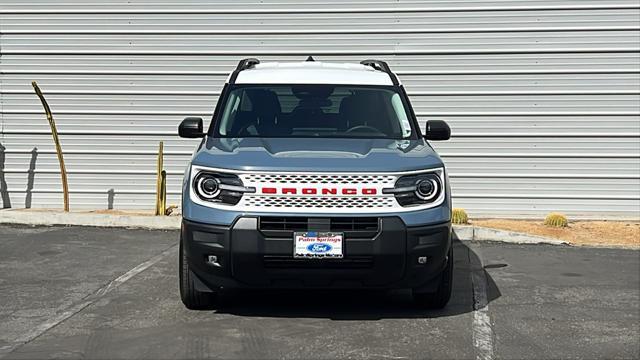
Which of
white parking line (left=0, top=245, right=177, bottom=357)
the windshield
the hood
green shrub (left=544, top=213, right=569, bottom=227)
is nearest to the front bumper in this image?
the hood

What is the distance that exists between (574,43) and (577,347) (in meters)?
6.73

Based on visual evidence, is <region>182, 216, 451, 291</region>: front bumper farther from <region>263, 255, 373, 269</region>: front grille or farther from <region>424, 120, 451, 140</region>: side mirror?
<region>424, 120, 451, 140</region>: side mirror

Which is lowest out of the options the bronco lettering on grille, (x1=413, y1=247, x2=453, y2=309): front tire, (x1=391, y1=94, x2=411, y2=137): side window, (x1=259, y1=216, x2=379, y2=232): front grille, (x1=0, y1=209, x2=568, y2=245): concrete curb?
(x1=0, y1=209, x2=568, y2=245): concrete curb

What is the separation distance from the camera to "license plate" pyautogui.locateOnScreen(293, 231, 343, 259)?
5.61 metres

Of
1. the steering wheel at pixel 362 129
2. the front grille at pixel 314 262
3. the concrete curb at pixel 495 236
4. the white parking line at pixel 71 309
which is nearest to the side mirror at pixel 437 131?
the steering wheel at pixel 362 129

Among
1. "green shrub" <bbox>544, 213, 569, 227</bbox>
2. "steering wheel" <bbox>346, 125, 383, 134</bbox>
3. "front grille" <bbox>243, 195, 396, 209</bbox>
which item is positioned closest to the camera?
"front grille" <bbox>243, 195, 396, 209</bbox>

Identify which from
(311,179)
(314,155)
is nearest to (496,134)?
(314,155)

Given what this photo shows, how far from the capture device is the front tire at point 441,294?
244 inches

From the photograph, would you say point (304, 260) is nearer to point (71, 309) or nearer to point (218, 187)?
point (218, 187)

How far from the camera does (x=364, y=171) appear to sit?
5754mm

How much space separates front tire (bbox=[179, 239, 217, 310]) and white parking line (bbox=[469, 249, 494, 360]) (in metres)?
1.89

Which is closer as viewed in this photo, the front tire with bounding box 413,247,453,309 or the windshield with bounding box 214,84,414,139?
the front tire with bounding box 413,247,453,309

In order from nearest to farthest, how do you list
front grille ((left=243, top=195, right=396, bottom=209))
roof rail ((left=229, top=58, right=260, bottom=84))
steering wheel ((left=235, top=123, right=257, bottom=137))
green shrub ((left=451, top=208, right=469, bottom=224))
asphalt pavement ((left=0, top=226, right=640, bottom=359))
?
asphalt pavement ((left=0, top=226, right=640, bottom=359)) < front grille ((left=243, top=195, right=396, bottom=209)) < steering wheel ((left=235, top=123, right=257, bottom=137)) < roof rail ((left=229, top=58, right=260, bottom=84)) < green shrub ((left=451, top=208, right=469, bottom=224))

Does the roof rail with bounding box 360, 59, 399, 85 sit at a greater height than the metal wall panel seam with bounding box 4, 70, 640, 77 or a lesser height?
greater
